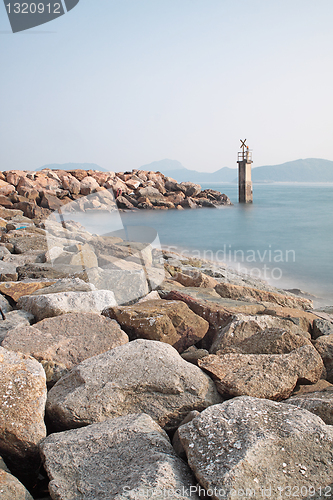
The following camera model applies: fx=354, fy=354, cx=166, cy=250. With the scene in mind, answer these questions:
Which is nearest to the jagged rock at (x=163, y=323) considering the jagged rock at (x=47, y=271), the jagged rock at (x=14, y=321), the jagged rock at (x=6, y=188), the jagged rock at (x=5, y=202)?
the jagged rock at (x=14, y=321)

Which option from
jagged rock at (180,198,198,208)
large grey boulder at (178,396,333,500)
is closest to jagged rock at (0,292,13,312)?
large grey boulder at (178,396,333,500)

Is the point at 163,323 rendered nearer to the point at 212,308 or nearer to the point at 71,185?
the point at 212,308

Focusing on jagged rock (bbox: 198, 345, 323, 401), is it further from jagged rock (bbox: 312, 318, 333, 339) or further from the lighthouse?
the lighthouse

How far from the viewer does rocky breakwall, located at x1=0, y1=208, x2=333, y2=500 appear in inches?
58.6

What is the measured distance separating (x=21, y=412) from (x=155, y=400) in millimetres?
724

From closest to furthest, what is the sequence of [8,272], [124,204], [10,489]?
[10,489], [8,272], [124,204]

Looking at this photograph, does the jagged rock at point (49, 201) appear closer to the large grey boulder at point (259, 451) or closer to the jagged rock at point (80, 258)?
the jagged rock at point (80, 258)

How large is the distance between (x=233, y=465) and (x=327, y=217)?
20.3 metres

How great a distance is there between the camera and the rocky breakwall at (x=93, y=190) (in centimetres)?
1699

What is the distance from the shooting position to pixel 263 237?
50.1ft

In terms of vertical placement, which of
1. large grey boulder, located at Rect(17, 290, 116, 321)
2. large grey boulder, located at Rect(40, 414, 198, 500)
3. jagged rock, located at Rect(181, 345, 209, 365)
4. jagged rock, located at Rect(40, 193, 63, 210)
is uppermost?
jagged rock, located at Rect(40, 193, 63, 210)

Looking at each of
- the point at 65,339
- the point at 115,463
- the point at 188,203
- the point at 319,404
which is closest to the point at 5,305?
the point at 65,339

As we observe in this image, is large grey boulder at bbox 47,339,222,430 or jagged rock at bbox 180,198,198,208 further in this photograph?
jagged rock at bbox 180,198,198,208

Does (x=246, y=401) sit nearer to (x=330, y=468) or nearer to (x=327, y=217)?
(x=330, y=468)
